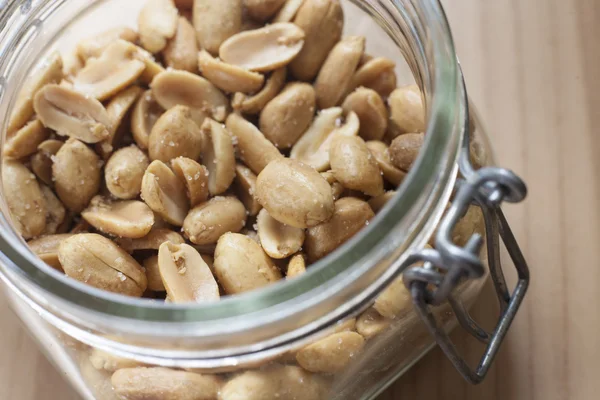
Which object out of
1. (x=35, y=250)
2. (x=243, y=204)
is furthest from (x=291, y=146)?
(x=35, y=250)

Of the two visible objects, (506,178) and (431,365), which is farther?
(431,365)

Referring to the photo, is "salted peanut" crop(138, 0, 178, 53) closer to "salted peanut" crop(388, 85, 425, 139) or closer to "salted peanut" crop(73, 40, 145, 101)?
"salted peanut" crop(73, 40, 145, 101)

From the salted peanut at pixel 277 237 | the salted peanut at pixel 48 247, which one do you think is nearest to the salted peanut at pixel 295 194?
the salted peanut at pixel 277 237

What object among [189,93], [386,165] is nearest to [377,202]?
[386,165]

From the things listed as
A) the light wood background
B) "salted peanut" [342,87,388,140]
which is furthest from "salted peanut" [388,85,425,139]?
the light wood background

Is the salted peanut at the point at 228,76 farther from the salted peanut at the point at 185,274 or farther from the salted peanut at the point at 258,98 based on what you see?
the salted peanut at the point at 185,274

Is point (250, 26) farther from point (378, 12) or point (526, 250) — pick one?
point (526, 250)

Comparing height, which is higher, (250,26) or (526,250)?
(250,26)
